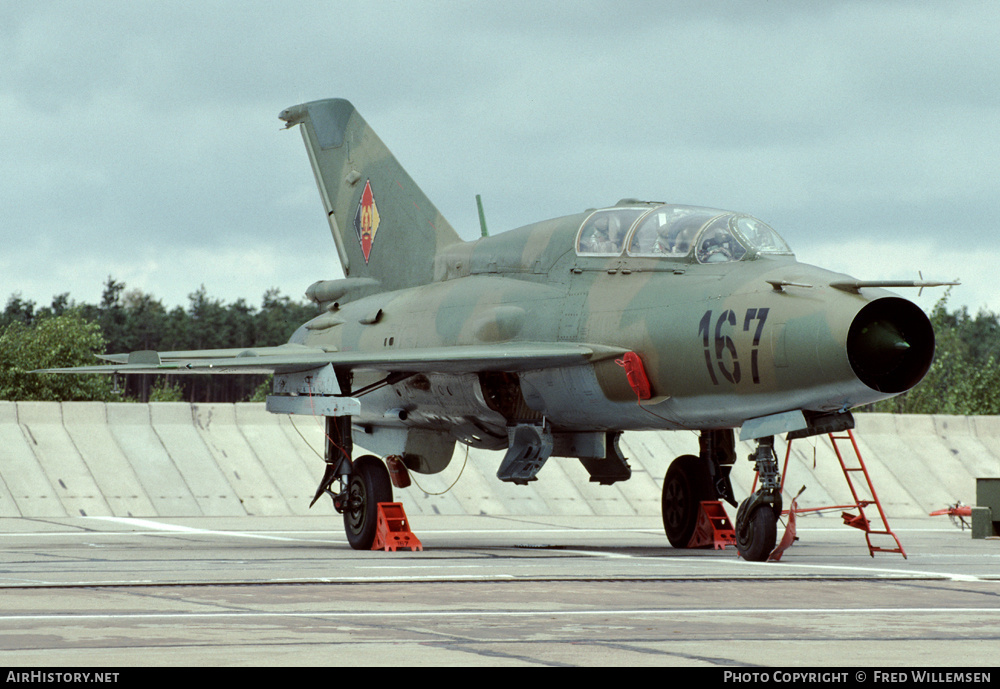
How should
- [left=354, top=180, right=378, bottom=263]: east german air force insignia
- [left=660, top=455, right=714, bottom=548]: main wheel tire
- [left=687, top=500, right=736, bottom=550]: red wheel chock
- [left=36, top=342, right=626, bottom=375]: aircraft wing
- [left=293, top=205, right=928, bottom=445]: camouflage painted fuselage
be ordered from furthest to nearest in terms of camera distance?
[left=354, top=180, right=378, bottom=263]: east german air force insignia
[left=660, top=455, right=714, bottom=548]: main wheel tire
[left=687, top=500, right=736, bottom=550]: red wheel chock
[left=36, top=342, right=626, bottom=375]: aircraft wing
[left=293, top=205, right=928, bottom=445]: camouflage painted fuselage

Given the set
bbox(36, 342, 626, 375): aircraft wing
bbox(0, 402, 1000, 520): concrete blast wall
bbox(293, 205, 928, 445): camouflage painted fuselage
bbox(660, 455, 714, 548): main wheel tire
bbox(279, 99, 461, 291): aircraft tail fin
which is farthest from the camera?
bbox(0, 402, 1000, 520): concrete blast wall

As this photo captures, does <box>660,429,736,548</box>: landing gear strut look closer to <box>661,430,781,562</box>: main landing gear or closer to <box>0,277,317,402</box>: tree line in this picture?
<box>661,430,781,562</box>: main landing gear

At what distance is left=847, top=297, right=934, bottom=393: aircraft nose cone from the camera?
1306 cm

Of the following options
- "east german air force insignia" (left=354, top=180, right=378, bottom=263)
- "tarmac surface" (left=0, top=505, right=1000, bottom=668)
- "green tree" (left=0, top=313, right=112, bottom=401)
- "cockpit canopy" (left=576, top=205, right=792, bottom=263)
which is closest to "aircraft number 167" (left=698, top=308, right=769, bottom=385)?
"cockpit canopy" (left=576, top=205, right=792, bottom=263)

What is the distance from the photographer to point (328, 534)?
20484 millimetres

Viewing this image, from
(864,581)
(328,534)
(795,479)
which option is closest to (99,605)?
(864,581)

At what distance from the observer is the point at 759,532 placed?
13.6 meters

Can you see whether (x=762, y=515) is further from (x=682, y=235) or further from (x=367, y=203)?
(x=367, y=203)

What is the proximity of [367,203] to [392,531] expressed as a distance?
267 inches

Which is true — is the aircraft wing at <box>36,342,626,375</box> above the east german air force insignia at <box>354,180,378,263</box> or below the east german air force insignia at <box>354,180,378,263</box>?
below

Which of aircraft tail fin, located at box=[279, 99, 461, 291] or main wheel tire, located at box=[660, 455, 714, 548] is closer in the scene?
main wheel tire, located at box=[660, 455, 714, 548]

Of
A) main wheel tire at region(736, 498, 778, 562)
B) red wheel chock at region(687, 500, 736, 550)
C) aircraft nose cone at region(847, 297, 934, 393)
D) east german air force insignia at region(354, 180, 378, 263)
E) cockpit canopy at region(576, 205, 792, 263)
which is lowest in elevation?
red wheel chock at region(687, 500, 736, 550)

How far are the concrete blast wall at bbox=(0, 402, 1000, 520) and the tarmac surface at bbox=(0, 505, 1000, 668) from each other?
799 cm

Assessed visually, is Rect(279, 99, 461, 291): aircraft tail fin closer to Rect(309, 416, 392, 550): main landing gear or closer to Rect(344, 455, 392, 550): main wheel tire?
Rect(309, 416, 392, 550): main landing gear
